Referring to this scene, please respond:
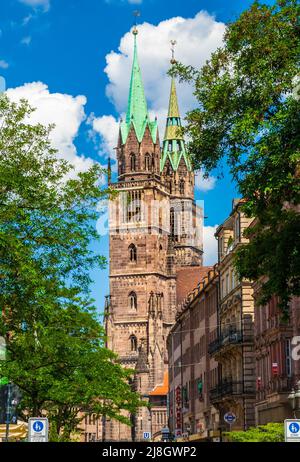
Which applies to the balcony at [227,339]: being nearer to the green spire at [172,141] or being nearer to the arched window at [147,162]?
the arched window at [147,162]

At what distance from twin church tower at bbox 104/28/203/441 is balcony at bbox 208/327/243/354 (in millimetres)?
77233

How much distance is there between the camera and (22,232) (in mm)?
30578

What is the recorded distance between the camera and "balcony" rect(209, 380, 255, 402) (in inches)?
2249

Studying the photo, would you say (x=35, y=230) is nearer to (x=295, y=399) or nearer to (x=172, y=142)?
(x=295, y=399)

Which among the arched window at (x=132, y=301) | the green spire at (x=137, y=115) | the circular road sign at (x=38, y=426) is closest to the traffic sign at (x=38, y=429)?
the circular road sign at (x=38, y=426)

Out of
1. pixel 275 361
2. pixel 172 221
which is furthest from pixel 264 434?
pixel 172 221

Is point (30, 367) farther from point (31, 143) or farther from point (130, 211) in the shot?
point (130, 211)

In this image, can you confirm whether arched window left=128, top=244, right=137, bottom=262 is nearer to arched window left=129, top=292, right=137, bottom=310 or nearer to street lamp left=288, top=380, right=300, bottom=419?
arched window left=129, top=292, right=137, bottom=310

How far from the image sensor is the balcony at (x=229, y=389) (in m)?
57.1

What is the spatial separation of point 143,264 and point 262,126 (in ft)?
447

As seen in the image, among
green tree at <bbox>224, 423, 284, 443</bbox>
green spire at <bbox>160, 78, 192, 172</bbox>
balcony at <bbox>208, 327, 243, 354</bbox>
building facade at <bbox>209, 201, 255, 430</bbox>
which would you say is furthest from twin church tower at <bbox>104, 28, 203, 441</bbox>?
green tree at <bbox>224, 423, 284, 443</bbox>

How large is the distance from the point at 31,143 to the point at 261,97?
9.59m

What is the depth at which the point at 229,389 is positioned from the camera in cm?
5997

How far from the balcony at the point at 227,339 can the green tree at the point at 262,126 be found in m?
30.1
